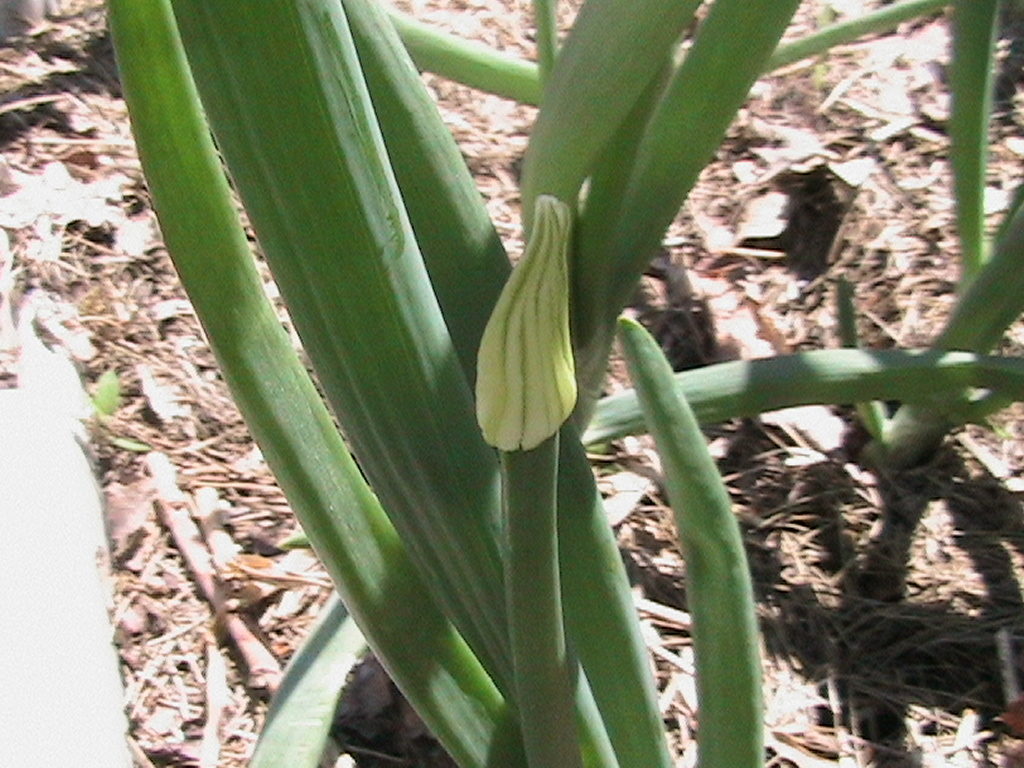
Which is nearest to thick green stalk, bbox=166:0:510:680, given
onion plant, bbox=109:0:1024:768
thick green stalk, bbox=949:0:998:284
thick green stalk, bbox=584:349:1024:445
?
onion plant, bbox=109:0:1024:768

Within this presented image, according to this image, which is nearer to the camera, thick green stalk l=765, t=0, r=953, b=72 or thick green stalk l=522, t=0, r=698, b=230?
thick green stalk l=522, t=0, r=698, b=230

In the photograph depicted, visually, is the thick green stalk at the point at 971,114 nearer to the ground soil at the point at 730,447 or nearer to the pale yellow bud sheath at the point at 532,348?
the ground soil at the point at 730,447

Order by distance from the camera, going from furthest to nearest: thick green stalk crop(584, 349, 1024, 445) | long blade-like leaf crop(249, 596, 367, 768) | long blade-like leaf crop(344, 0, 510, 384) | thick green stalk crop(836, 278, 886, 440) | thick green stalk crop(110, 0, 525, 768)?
thick green stalk crop(836, 278, 886, 440)
thick green stalk crop(584, 349, 1024, 445)
long blade-like leaf crop(249, 596, 367, 768)
long blade-like leaf crop(344, 0, 510, 384)
thick green stalk crop(110, 0, 525, 768)

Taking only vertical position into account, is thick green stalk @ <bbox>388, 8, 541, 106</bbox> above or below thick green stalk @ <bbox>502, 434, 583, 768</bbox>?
above

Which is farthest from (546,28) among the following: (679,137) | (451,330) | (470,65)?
(451,330)

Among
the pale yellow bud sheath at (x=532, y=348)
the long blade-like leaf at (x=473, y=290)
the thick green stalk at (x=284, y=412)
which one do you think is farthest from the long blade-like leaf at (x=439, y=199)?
the pale yellow bud sheath at (x=532, y=348)

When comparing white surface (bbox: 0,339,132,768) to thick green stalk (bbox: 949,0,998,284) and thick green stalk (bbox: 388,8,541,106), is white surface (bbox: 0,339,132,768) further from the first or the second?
thick green stalk (bbox: 949,0,998,284)

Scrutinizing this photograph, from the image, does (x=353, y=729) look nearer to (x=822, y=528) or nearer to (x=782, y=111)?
(x=822, y=528)
